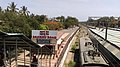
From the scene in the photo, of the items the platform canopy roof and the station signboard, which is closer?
the platform canopy roof

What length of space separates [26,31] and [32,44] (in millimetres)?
30724

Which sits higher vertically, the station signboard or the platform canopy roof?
the platform canopy roof

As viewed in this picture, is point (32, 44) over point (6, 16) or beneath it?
beneath

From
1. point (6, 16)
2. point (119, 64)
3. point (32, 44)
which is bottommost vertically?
point (119, 64)

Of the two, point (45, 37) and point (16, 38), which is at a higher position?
point (16, 38)

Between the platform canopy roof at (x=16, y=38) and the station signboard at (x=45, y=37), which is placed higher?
the platform canopy roof at (x=16, y=38)

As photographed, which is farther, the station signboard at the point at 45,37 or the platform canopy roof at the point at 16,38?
the station signboard at the point at 45,37

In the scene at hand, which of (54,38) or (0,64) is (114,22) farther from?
(0,64)

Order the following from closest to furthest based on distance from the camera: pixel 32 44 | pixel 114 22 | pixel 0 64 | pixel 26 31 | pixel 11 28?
pixel 32 44 < pixel 0 64 < pixel 11 28 < pixel 26 31 < pixel 114 22

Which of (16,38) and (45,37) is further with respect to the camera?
(45,37)

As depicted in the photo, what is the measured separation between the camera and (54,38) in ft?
112

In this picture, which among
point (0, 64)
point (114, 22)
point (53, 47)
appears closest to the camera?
point (0, 64)

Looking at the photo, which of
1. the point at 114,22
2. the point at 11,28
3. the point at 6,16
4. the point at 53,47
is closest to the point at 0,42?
the point at 53,47

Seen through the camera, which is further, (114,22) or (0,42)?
(114,22)
